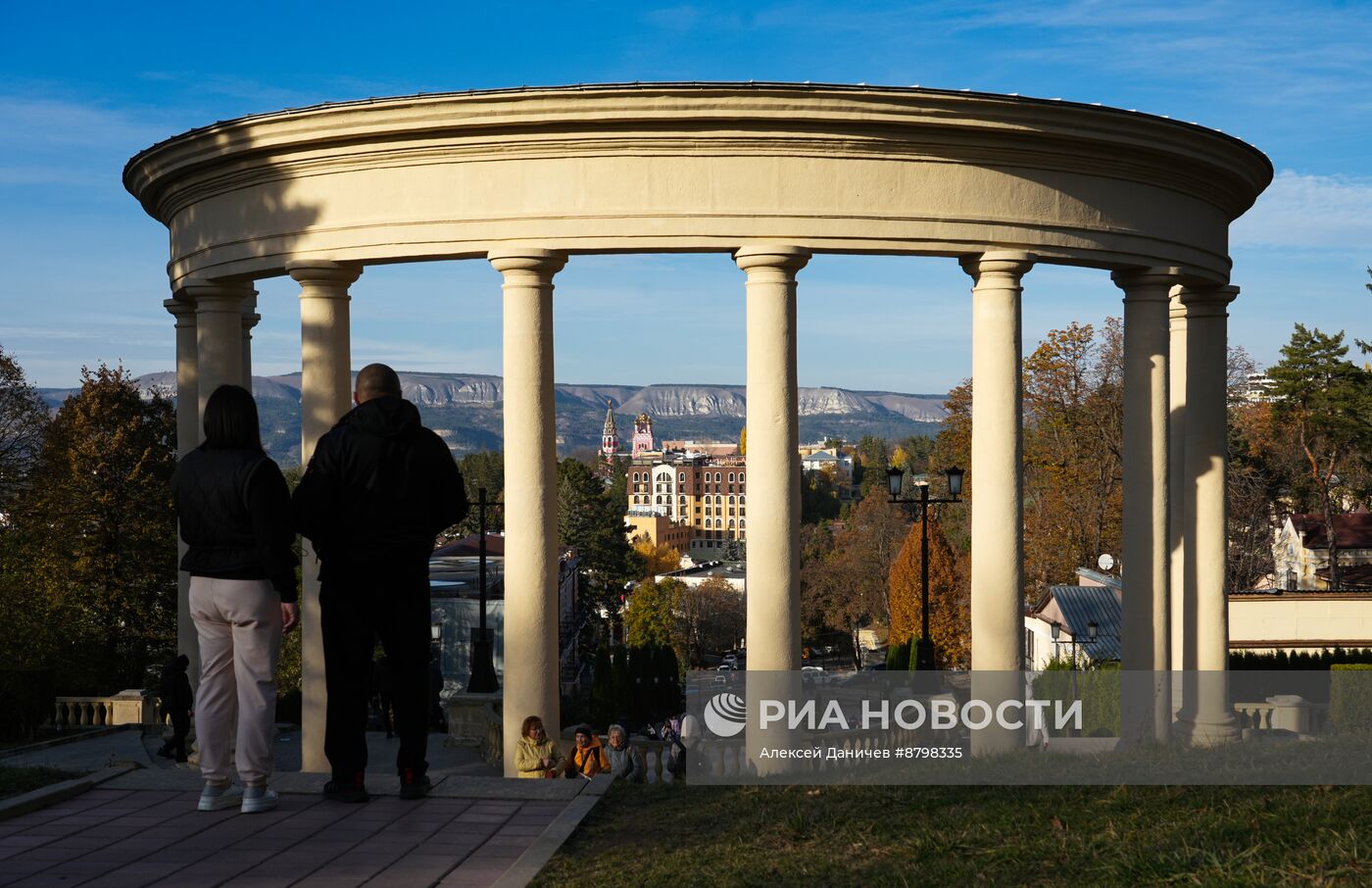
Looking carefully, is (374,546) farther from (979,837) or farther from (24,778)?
(979,837)

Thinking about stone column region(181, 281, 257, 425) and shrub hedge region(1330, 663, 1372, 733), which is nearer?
stone column region(181, 281, 257, 425)

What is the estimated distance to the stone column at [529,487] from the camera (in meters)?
25.7

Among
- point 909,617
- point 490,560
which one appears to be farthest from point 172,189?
point 490,560

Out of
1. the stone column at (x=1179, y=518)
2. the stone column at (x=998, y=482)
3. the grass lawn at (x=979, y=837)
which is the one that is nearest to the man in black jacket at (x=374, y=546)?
the grass lawn at (x=979, y=837)

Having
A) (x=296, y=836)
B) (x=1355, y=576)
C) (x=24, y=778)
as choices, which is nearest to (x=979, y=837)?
(x=296, y=836)

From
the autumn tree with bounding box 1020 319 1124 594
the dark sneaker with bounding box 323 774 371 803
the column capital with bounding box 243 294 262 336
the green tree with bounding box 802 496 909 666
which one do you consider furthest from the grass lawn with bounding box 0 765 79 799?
the green tree with bounding box 802 496 909 666

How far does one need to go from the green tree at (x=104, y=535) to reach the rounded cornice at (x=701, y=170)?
53.2 meters

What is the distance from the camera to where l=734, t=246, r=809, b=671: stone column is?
82.8 feet

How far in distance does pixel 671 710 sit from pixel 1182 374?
38.9 m

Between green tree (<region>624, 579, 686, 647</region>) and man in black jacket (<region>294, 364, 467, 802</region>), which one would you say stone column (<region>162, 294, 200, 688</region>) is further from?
green tree (<region>624, 579, 686, 647</region>)

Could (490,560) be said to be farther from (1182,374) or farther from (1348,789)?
(1348,789)

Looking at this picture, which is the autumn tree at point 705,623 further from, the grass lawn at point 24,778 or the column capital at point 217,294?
the grass lawn at point 24,778

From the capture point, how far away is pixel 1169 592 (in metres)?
29.6

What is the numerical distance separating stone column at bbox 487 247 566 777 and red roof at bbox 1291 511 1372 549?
11230 cm
